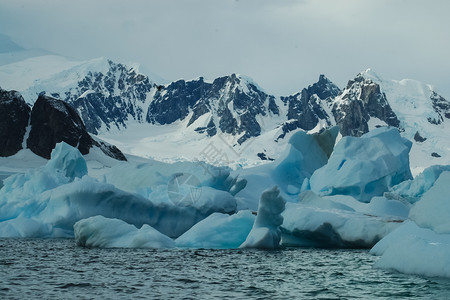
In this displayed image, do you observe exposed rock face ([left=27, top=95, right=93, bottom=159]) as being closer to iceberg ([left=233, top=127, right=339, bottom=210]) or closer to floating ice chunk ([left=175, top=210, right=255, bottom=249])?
iceberg ([left=233, top=127, right=339, bottom=210])

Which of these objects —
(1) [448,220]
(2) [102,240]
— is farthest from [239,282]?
(2) [102,240]

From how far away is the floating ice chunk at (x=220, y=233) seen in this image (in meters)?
25.2

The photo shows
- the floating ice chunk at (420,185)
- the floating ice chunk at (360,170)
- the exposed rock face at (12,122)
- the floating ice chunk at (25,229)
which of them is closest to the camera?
the floating ice chunk at (25,229)

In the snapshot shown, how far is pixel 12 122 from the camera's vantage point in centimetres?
9444

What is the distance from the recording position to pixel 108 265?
18953 millimetres

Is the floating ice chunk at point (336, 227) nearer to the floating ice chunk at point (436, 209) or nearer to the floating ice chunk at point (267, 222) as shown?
the floating ice chunk at point (267, 222)

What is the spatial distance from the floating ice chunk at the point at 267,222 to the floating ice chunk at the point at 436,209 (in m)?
7.13

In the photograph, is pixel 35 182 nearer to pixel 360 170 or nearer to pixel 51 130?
pixel 360 170

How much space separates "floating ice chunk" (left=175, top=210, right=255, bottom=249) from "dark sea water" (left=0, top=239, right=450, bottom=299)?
1.61m

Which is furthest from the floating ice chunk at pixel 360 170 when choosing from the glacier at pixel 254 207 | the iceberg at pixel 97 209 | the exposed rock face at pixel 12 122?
the exposed rock face at pixel 12 122

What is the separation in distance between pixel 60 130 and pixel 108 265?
78752 mm

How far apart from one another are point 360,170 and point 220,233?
17.5 m

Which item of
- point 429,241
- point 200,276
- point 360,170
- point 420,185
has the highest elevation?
point 360,170

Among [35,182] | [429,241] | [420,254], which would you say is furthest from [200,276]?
[35,182]
